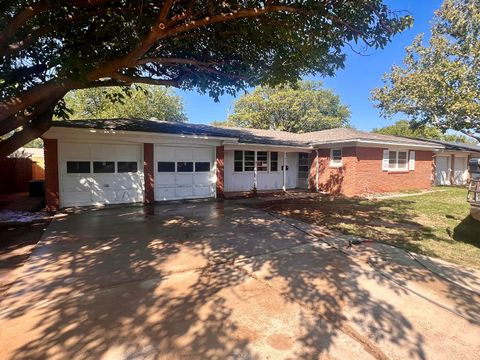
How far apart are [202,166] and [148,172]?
2.57m

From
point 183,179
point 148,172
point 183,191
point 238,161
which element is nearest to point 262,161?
point 238,161

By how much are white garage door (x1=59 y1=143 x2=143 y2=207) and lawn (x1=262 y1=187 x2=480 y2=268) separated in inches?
223

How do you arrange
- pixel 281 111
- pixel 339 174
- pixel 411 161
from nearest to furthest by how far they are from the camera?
pixel 339 174 → pixel 411 161 → pixel 281 111

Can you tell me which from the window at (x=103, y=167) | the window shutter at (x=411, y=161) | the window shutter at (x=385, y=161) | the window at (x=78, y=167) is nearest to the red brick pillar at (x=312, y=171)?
the window shutter at (x=385, y=161)

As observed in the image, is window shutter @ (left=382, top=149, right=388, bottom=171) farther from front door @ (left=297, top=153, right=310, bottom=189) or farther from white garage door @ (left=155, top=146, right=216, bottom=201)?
white garage door @ (left=155, top=146, right=216, bottom=201)

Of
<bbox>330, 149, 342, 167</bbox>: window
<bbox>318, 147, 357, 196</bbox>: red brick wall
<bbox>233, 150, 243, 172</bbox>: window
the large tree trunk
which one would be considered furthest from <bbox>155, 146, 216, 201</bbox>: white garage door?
<bbox>330, 149, 342, 167</bbox>: window

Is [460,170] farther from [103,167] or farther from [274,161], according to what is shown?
[103,167]

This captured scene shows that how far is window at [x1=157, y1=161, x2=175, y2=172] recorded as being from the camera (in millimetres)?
12094

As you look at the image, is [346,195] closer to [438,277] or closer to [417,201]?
[417,201]

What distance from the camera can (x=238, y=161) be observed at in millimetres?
15133

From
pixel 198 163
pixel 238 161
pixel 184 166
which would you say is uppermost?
pixel 238 161

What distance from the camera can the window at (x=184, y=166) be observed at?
12.6m

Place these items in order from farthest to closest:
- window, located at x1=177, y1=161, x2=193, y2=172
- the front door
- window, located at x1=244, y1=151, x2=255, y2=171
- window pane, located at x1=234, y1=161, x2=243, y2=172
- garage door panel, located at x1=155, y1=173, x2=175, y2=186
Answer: the front door → window, located at x1=244, y1=151, x2=255, y2=171 → window pane, located at x1=234, y1=161, x2=243, y2=172 → window, located at x1=177, y1=161, x2=193, y2=172 → garage door panel, located at x1=155, y1=173, x2=175, y2=186

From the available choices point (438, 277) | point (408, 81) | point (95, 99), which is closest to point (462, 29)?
point (408, 81)
